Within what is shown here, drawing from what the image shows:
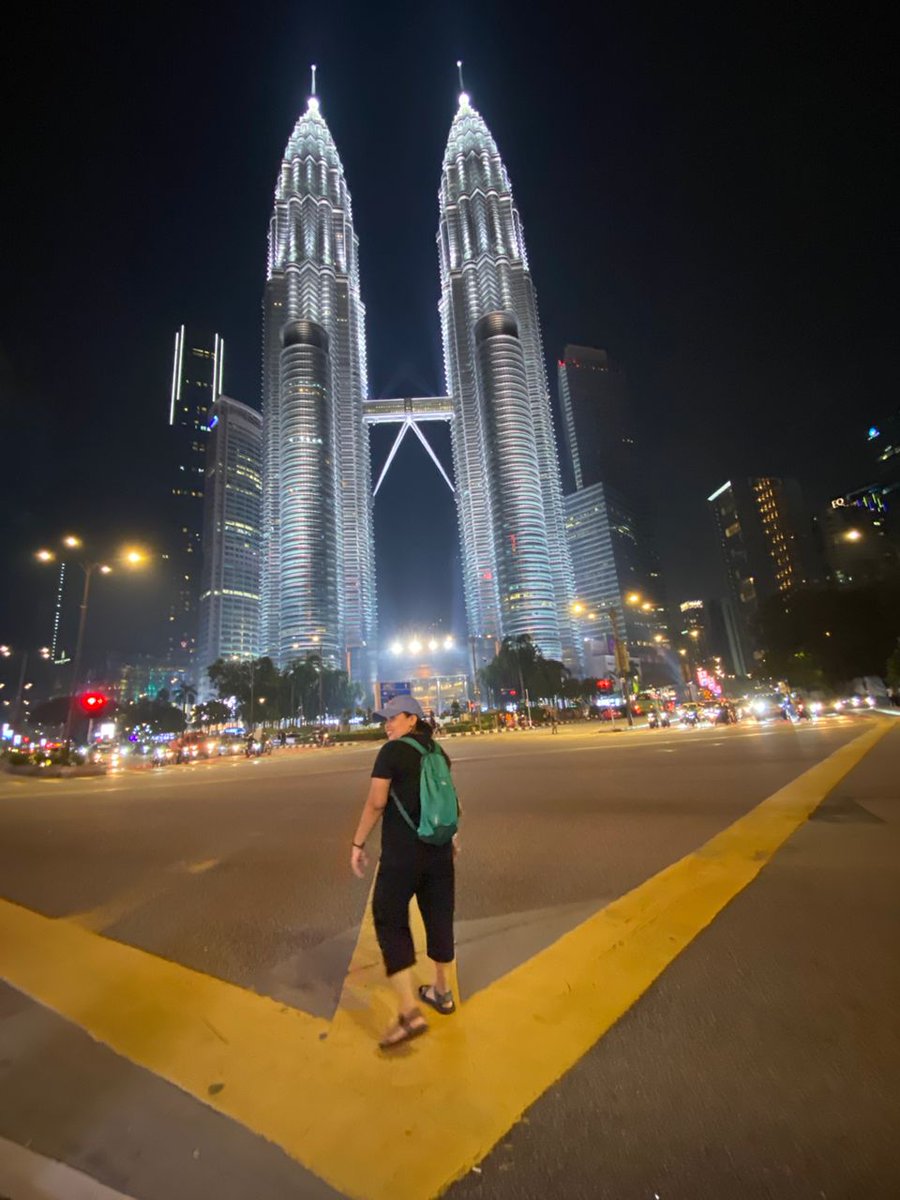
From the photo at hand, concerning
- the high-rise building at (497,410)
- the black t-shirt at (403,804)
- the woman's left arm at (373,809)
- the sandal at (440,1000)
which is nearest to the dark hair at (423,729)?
the black t-shirt at (403,804)

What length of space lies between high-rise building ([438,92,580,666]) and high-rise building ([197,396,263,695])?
244 ft

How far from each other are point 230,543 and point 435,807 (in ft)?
635

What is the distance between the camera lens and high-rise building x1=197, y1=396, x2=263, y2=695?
171 meters

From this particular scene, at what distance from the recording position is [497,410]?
155m

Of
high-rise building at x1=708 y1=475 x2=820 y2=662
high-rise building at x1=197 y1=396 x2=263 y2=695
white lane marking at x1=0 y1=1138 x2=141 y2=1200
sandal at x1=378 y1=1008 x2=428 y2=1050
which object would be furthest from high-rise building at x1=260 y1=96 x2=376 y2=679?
white lane marking at x1=0 y1=1138 x2=141 y2=1200

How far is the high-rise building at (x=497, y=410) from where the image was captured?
14888cm

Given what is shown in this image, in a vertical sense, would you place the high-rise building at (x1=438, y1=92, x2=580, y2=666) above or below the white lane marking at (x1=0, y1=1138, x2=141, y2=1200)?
above

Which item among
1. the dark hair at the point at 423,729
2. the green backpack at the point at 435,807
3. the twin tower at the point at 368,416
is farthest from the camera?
the twin tower at the point at 368,416

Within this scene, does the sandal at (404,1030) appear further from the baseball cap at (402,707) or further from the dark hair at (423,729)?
the baseball cap at (402,707)

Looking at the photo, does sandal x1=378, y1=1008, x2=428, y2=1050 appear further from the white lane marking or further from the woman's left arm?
the white lane marking

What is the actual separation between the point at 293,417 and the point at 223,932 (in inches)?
6411

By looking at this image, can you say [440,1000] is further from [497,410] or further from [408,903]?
[497,410]

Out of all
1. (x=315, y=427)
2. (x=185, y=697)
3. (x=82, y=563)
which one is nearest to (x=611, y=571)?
(x=315, y=427)

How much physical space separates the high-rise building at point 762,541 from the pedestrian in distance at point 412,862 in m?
179
